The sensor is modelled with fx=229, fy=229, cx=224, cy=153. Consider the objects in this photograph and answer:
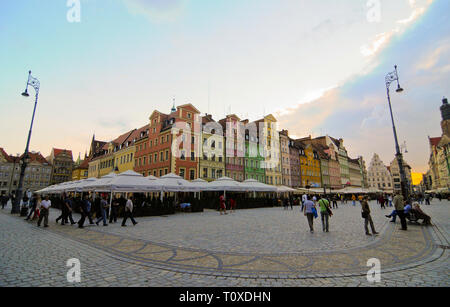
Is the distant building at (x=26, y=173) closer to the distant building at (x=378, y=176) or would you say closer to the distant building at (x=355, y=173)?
the distant building at (x=355, y=173)

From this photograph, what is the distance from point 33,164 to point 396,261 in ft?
374

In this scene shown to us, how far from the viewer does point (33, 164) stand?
3484 inches

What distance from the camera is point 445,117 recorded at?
9394cm

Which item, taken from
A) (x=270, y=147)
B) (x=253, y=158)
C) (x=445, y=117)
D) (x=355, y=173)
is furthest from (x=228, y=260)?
(x=445, y=117)

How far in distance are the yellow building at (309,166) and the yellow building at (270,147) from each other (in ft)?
33.4

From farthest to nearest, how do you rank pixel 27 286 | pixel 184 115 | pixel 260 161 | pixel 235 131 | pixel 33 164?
pixel 33 164 → pixel 260 161 → pixel 235 131 → pixel 184 115 → pixel 27 286

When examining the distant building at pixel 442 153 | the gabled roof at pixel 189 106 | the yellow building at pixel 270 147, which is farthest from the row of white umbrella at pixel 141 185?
the distant building at pixel 442 153

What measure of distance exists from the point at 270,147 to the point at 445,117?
91.8 meters

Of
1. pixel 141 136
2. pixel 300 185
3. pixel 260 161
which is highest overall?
pixel 141 136

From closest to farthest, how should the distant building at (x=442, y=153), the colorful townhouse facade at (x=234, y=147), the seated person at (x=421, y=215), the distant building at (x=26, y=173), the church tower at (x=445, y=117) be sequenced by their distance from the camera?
1. the seated person at (x=421, y=215)
2. the colorful townhouse facade at (x=234, y=147)
3. the distant building at (x=442, y=153)
4. the distant building at (x=26, y=173)
5. the church tower at (x=445, y=117)

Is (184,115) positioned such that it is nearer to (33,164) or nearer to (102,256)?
(102,256)

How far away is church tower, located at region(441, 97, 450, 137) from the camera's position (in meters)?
88.7

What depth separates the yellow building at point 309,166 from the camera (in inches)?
2361
